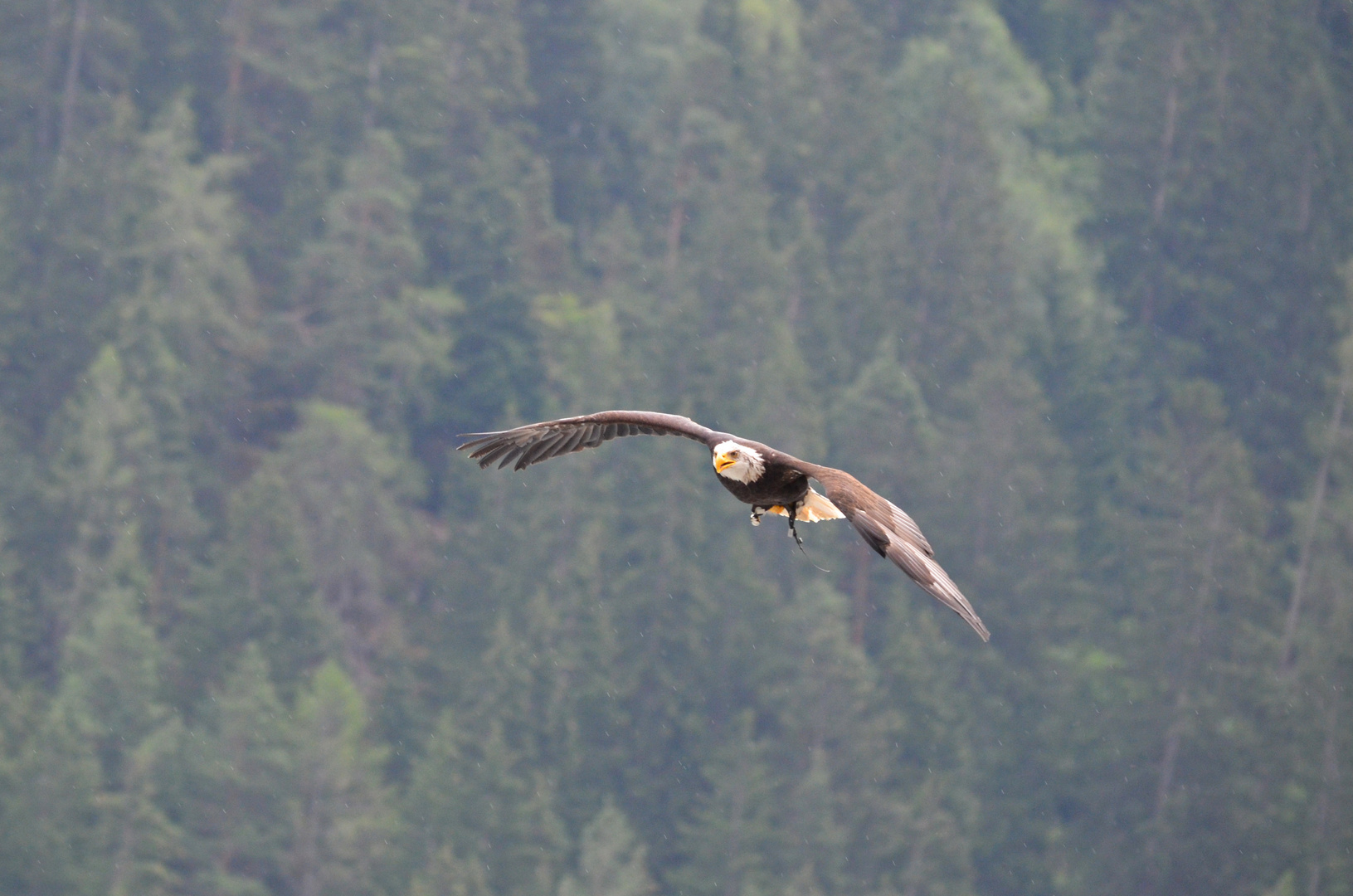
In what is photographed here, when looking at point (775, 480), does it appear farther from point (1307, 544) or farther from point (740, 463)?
point (1307, 544)

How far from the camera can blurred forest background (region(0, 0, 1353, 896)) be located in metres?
53.2

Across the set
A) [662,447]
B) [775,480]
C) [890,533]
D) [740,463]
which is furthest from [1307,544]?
[890,533]

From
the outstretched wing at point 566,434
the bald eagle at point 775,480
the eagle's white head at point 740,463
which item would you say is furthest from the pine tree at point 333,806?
the eagle's white head at point 740,463

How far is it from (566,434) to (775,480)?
2.65 m

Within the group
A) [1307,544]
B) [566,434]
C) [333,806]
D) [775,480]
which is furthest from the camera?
[1307,544]

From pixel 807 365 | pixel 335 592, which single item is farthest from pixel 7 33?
pixel 807 365

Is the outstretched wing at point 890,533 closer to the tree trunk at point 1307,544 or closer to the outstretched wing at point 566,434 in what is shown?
the outstretched wing at point 566,434

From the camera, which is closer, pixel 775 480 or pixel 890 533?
pixel 890 533

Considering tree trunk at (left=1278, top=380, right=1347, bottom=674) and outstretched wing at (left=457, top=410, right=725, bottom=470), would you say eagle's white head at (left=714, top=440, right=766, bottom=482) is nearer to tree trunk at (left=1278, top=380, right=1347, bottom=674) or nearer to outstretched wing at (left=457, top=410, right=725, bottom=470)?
outstretched wing at (left=457, top=410, right=725, bottom=470)

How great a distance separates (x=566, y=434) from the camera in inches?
615

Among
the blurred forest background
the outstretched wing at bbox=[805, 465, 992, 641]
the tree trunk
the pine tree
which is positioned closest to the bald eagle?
the outstretched wing at bbox=[805, 465, 992, 641]

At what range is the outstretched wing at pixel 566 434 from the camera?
14945mm

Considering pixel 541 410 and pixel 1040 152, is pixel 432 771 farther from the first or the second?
pixel 1040 152

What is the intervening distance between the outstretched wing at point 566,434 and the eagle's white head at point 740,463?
3.85ft
